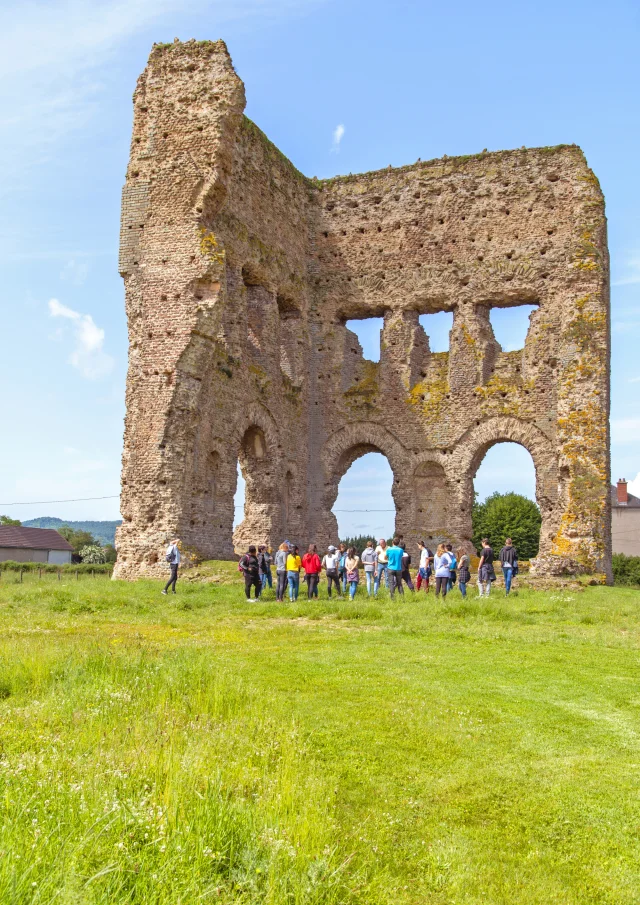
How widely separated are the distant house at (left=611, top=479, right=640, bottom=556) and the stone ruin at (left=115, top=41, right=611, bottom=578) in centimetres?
2908

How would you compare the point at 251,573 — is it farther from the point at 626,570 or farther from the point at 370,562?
the point at 626,570

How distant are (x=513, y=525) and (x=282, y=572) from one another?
75.2 ft

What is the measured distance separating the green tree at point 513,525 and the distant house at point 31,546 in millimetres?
27120

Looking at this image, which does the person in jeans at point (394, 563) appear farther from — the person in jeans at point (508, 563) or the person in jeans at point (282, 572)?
the person in jeans at point (508, 563)

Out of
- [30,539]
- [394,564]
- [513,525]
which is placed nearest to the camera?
[394,564]

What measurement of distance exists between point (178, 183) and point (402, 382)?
8.17 metres

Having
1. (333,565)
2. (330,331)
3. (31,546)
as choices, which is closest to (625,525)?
(330,331)

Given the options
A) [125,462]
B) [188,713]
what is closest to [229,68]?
[125,462]

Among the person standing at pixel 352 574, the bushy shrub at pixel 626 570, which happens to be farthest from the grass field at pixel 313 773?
the bushy shrub at pixel 626 570

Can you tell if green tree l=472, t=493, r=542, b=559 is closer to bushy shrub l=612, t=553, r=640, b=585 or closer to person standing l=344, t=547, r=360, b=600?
bushy shrub l=612, t=553, r=640, b=585

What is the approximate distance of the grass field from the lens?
334 centimetres

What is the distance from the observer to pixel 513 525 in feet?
120

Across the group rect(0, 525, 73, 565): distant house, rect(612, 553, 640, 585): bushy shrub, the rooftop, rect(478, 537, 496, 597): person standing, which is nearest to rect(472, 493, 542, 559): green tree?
rect(612, 553, 640, 585): bushy shrub

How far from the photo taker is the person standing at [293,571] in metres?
15.0
